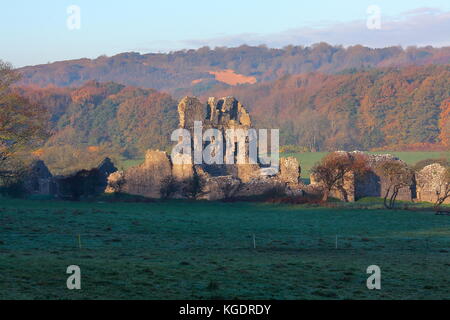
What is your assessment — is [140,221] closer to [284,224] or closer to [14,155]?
[284,224]

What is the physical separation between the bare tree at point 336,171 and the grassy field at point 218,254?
1035 cm

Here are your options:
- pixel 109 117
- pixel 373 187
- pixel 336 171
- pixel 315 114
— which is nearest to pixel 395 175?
pixel 373 187

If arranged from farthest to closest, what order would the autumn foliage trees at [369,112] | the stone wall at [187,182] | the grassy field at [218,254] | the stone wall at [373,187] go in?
the autumn foliage trees at [369,112]
the stone wall at [373,187]
the stone wall at [187,182]
the grassy field at [218,254]

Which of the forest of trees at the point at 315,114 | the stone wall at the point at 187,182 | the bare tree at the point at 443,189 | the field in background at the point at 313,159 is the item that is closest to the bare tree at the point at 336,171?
the stone wall at the point at 187,182

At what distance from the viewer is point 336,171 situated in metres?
63.3

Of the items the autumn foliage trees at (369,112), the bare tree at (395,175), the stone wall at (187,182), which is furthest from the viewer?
the autumn foliage trees at (369,112)

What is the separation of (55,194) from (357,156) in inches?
1001

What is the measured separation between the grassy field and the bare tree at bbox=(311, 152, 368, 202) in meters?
10.3

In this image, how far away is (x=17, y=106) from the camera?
57312 millimetres

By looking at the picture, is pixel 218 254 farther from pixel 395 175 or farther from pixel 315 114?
pixel 315 114

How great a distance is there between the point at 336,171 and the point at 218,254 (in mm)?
35294

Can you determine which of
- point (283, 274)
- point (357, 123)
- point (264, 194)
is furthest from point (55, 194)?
point (357, 123)

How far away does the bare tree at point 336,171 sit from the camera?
62.8m

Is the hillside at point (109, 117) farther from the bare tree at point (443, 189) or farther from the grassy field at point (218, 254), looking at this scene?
the grassy field at point (218, 254)
